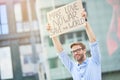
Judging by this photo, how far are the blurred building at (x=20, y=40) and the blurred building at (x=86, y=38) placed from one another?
89 mm

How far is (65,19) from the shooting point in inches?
96.1

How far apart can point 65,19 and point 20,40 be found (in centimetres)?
92

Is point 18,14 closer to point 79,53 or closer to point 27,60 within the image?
point 27,60

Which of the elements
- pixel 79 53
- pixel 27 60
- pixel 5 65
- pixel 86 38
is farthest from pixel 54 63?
pixel 79 53

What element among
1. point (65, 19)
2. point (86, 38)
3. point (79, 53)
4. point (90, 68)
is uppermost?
point (65, 19)

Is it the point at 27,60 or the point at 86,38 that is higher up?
the point at 86,38

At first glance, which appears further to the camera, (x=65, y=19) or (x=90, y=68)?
(x=65, y=19)

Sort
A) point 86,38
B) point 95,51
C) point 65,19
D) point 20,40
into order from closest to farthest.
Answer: point 95,51, point 65,19, point 86,38, point 20,40

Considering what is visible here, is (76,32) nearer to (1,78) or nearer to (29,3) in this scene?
(29,3)

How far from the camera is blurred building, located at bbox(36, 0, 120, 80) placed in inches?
124

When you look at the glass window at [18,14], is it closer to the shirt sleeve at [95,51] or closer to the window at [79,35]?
the window at [79,35]

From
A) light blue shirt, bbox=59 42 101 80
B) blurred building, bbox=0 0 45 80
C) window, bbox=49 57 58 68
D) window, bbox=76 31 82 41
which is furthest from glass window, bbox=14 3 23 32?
light blue shirt, bbox=59 42 101 80

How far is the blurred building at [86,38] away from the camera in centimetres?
314

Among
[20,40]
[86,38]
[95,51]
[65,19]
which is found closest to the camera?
[95,51]
